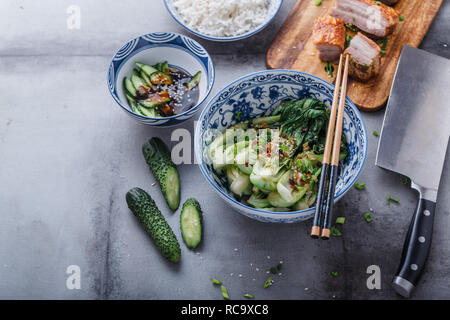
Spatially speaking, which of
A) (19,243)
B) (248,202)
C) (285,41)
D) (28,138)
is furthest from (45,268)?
(285,41)

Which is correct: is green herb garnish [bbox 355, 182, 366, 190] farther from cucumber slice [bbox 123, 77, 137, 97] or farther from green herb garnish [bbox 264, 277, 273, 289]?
cucumber slice [bbox 123, 77, 137, 97]

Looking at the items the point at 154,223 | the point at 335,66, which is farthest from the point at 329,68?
the point at 154,223

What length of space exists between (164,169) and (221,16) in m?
0.75

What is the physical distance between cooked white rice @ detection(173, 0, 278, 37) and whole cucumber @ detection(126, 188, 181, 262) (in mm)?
805

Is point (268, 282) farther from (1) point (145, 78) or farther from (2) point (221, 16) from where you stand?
(2) point (221, 16)

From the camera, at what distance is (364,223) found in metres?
1.71

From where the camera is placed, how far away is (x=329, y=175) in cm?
147

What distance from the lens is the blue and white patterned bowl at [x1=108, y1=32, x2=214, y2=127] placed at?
5.89ft

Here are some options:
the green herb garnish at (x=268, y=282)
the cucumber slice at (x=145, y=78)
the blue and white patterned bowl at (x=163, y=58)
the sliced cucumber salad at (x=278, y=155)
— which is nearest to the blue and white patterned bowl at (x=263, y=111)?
the sliced cucumber salad at (x=278, y=155)

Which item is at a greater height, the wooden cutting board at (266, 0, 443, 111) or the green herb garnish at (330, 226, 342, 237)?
the wooden cutting board at (266, 0, 443, 111)

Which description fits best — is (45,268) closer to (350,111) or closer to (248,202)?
(248,202)

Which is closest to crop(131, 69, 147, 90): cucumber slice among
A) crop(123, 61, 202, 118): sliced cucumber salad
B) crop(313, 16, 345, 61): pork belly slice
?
crop(123, 61, 202, 118): sliced cucumber salad

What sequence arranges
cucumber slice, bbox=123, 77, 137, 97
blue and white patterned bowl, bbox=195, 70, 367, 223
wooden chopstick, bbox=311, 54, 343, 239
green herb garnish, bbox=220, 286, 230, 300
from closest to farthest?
wooden chopstick, bbox=311, 54, 343, 239 → blue and white patterned bowl, bbox=195, 70, 367, 223 → green herb garnish, bbox=220, 286, 230, 300 → cucumber slice, bbox=123, 77, 137, 97

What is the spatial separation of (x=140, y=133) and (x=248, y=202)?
62 cm
